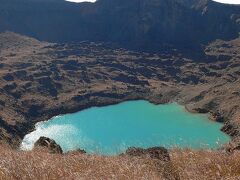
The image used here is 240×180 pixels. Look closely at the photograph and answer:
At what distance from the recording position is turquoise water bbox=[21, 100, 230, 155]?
132 m

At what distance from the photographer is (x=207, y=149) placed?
33.4 feet

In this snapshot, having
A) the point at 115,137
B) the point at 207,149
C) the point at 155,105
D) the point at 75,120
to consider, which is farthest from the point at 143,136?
the point at 207,149

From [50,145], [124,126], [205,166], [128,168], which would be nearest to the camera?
[128,168]

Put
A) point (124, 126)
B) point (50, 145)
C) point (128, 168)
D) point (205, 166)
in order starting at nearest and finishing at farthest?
1. point (128, 168)
2. point (205, 166)
3. point (50, 145)
4. point (124, 126)

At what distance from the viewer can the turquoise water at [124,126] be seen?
432 feet

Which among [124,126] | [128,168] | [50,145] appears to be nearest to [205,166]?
[128,168]

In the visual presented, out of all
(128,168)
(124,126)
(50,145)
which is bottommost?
(124,126)

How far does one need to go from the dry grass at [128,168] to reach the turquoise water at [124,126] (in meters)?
109

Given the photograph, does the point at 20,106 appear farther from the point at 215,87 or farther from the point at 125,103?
the point at 215,87

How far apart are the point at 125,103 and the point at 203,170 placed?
187m

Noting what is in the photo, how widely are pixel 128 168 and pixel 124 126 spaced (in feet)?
465

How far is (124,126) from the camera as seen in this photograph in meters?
149

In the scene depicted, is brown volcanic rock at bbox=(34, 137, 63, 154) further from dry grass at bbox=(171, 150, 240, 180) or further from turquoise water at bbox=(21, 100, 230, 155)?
turquoise water at bbox=(21, 100, 230, 155)

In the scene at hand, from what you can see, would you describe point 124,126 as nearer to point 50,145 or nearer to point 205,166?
point 50,145
